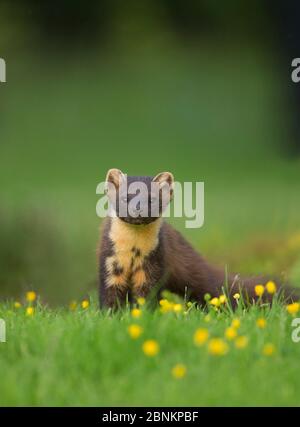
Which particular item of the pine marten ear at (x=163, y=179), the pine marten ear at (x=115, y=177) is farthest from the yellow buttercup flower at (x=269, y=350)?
the pine marten ear at (x=115, y=177)

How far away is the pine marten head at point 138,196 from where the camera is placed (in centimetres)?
828

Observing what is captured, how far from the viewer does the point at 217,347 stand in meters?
5.74

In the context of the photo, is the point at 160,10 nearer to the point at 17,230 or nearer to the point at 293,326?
the point at 17,230

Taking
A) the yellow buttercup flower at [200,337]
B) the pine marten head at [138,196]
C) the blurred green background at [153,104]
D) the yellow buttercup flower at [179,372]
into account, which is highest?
the blurred green background at [153,104]

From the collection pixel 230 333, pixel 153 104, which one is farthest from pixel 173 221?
pixel 230 333

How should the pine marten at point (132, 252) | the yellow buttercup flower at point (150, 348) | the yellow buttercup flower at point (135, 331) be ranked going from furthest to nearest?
the pine marten at point (132, 252) < the yellow buttercup flower at point (135, 331) < the yellow buttercup flower at point (150, 348)

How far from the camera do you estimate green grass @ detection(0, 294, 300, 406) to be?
217 inches

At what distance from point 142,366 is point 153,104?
14900 mm

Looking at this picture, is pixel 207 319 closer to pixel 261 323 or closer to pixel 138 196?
pixel 261 323

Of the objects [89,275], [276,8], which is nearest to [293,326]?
[89,275]

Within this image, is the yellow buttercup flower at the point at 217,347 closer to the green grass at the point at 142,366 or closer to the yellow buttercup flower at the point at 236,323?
the green grass at the point at 142,366

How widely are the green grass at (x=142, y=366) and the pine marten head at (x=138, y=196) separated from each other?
1.67 meters
